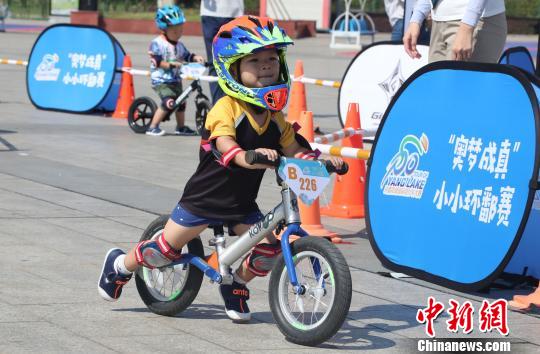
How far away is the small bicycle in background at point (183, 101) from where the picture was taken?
1404cm

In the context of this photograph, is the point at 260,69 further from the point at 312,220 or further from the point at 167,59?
the point at 167,59

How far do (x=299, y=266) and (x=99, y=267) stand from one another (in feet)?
6.36

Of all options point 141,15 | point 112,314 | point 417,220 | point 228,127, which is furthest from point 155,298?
point 141,15

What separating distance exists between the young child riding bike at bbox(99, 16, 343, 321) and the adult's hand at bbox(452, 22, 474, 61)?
2.14 meters

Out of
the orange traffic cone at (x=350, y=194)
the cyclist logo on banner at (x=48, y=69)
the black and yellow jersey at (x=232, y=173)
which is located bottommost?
the cyclist logo on banner at (x=48, y=69)

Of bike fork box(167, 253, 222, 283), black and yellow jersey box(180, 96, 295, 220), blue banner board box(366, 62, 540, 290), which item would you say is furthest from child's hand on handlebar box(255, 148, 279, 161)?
blue banner board box(366, 62, 540, 290)

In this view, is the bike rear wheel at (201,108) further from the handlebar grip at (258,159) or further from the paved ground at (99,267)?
the handlebar grip at (258,159)

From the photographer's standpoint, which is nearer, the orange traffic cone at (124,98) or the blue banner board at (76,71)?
the orange traffic cone at (124,98)

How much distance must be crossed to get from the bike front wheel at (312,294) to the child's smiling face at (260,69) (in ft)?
2.71

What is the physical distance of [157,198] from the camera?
9953 millimetres

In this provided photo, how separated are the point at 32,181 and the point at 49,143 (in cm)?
260

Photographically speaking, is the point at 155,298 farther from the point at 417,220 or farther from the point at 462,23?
the point at 462,23
